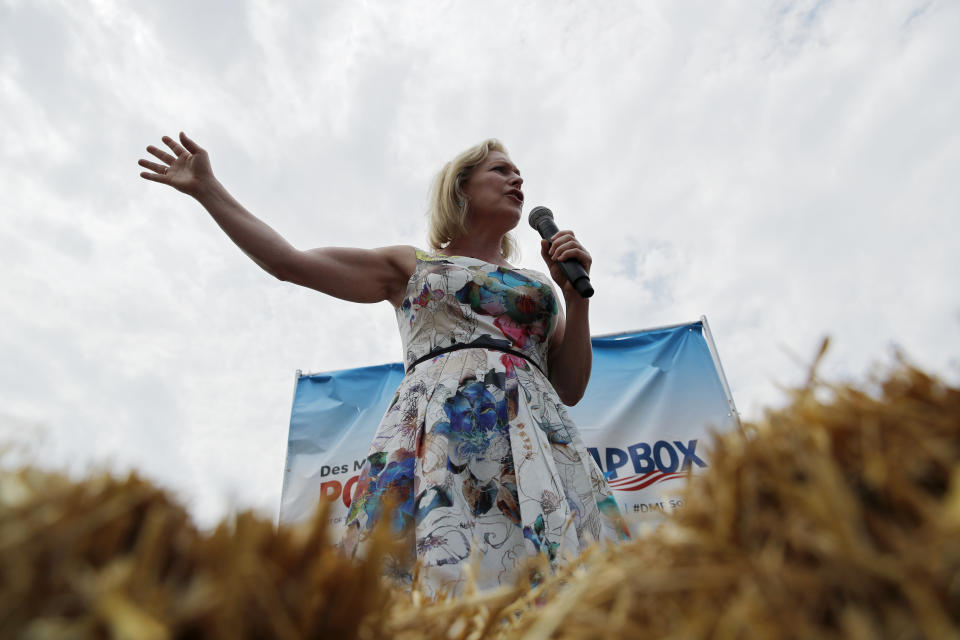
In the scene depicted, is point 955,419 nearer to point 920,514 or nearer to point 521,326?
point 920,514

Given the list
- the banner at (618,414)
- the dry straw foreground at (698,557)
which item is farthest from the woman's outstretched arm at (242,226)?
the banner at (618,414)

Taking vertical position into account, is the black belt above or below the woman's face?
below

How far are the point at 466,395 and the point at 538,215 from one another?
0.75 metres

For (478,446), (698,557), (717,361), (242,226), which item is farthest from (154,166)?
(717,361)

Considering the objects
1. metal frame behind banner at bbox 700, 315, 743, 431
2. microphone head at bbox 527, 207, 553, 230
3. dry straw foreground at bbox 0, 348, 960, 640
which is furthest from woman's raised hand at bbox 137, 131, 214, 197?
metal frame behind banner at bbox 700, 315, 743, 431

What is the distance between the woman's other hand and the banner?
5.23 feet

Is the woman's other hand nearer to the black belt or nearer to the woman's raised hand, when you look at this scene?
the black belt

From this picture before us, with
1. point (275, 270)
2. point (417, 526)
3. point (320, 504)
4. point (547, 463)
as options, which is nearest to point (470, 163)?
point (275, 270)

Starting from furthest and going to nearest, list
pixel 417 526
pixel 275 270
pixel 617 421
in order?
pixel 617 421
pixel 275 270
pixel 417 526

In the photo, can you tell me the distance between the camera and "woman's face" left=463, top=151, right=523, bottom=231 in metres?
1.51

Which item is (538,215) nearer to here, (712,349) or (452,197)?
(452,197)

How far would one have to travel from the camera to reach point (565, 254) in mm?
1251

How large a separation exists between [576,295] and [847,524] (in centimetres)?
115

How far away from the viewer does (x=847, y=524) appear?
179 mm
